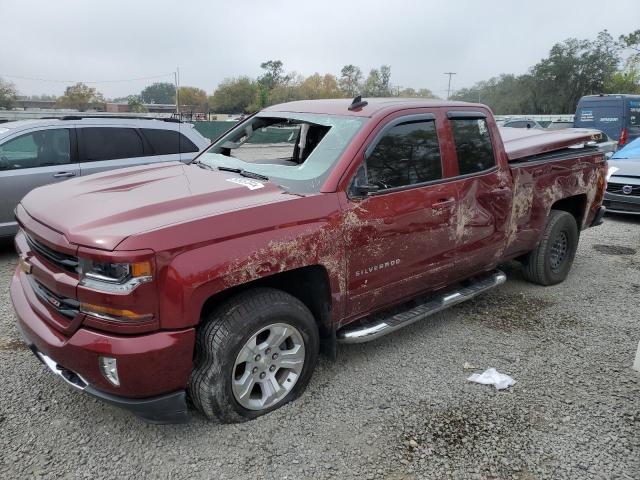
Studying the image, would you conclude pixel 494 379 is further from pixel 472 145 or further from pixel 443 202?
pixel 472 145

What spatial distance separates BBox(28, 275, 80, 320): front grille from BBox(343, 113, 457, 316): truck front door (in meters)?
1.55

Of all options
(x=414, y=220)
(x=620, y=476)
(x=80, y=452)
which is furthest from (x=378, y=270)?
(x=80, y=452)

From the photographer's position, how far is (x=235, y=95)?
8219 centimetres

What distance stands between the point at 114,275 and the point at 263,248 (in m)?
0.75

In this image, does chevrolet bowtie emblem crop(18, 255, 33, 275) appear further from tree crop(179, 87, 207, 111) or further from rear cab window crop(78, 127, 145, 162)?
tree crop(179, 87, 207, 111)

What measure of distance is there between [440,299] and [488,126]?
156cm

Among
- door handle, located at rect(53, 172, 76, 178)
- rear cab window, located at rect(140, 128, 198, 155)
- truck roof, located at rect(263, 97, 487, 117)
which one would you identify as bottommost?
door handle, located at rect(53, 172, 76, 178)

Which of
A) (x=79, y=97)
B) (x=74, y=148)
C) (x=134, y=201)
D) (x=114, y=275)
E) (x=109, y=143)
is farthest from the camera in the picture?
(x=79, y=97)

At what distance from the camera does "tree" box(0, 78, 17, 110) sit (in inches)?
2160

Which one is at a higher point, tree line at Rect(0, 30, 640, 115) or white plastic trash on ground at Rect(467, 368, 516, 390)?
tree line at Rect(0, 30, 640, 115)

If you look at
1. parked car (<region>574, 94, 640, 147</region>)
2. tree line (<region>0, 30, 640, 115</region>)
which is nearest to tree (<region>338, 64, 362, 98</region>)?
tree line (<region>0, 30, 640, 115</region>)

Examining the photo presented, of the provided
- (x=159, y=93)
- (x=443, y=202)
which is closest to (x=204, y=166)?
(x=443, y=202)

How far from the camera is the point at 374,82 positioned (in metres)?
83.4

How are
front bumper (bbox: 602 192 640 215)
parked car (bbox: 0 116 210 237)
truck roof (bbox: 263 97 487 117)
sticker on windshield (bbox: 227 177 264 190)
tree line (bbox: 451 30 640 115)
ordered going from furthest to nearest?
tree line (bbox: 451 30 640 115) → front bumper (bbox: 602 192 640 215) → parked car (bbox: 0 116 210 237) → truck roof (bbox: 263 97 487 117) → sticker on windshield (bbox: 227 177 264 190)
